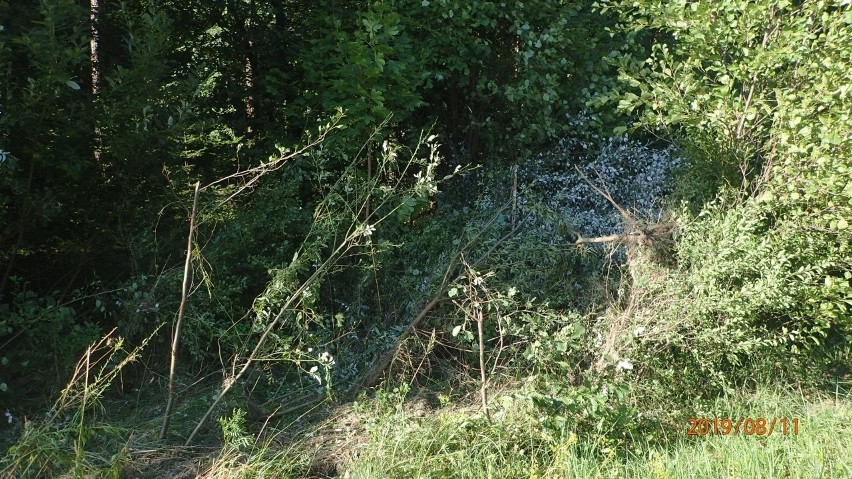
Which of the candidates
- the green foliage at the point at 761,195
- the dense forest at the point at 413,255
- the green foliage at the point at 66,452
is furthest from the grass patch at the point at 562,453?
the green foliage at the point at 66,452

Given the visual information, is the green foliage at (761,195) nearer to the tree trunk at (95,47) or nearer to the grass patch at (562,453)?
the grass patch at (562,453)

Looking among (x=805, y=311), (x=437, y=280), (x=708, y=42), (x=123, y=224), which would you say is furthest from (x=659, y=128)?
(x=123, y=224)

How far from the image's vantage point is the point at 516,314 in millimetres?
5586

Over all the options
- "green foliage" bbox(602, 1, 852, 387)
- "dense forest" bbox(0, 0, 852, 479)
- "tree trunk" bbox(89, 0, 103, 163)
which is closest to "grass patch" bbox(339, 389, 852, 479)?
"dense forest" bbox(0, 0, 852, 479)

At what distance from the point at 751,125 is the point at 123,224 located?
5.02m

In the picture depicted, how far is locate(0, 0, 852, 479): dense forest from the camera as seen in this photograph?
178 inches

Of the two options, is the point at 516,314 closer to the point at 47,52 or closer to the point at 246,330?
the point at 246,330

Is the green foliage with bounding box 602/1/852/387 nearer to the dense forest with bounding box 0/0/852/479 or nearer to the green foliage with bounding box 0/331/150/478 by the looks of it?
the dense forest with bounding box 0/0/852/479
